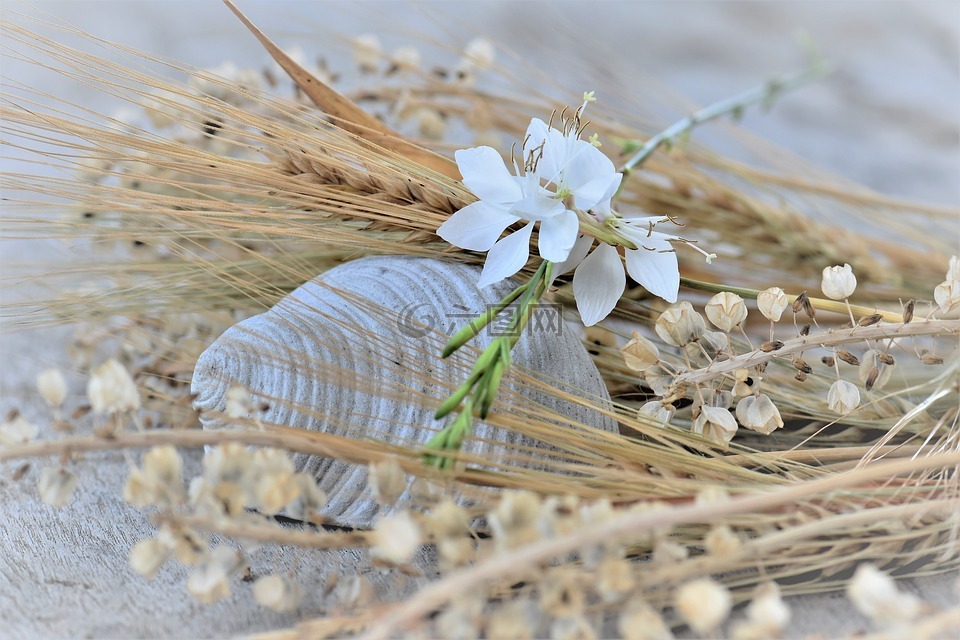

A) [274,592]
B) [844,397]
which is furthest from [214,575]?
[844,397]

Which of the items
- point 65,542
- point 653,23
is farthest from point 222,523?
point 653,23

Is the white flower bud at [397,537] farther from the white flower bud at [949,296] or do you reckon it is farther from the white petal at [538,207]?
the white flower bud at [949,296]

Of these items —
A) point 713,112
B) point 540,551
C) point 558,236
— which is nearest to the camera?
point 540,551

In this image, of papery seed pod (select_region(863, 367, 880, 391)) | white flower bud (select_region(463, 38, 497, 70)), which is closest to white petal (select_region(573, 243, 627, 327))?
papery seed pod (select_region(863, 367, 880, 391))

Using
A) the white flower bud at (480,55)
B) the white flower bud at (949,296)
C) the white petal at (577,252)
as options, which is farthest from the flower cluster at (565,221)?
the white flower bud at (480,55)

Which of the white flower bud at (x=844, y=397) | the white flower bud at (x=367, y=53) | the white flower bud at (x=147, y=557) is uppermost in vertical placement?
the white flower bud at (x=367, y=53)

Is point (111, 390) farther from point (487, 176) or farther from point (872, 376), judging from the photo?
point (872, 376)

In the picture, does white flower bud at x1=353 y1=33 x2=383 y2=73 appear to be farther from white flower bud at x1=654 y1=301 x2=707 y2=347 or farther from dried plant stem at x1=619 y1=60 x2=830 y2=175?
white flower bud at x1=654 y1=301 x2=707 y2=347
